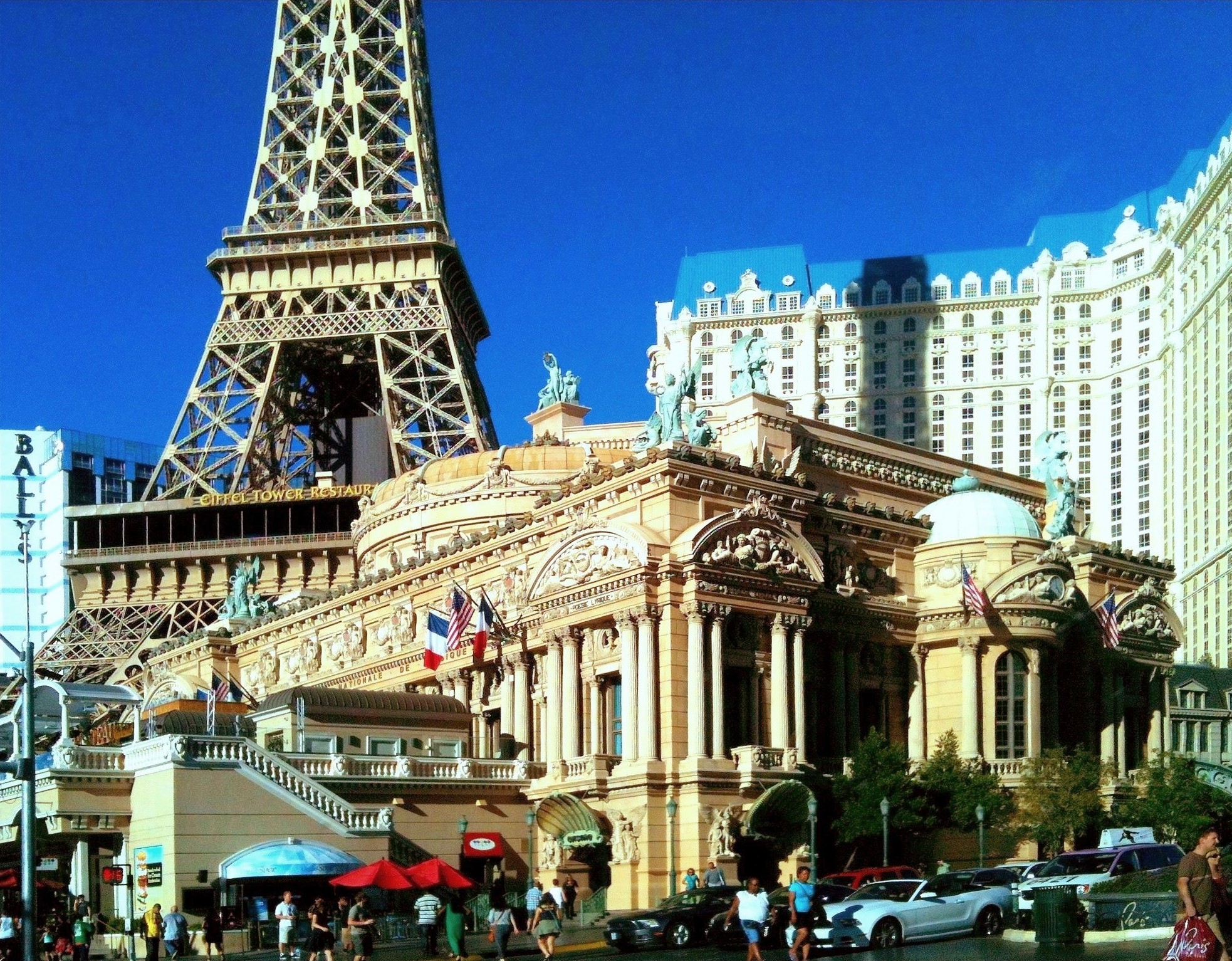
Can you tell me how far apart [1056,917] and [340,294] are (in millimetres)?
91342

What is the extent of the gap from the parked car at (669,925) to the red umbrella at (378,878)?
16.0 feet

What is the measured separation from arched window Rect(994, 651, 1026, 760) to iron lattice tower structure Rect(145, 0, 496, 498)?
53.0 meters

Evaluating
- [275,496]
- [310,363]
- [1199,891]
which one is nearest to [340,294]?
[310,363]

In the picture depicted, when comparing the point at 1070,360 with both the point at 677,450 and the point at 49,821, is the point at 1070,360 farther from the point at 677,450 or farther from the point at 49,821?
the point at 49,821

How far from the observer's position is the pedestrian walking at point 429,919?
134ft

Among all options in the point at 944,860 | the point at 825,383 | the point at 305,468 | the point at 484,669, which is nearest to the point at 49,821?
the point at 484,669

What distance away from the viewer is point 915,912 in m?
38.9

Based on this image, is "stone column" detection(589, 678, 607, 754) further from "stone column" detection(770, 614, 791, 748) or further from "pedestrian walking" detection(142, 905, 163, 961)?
"pedestrian walking" detection(142, 905, 163, 961)

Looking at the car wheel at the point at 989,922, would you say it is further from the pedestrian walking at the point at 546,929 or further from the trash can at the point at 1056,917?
the pedestrian walking at the point at 546,929

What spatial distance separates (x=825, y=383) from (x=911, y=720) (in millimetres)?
123267

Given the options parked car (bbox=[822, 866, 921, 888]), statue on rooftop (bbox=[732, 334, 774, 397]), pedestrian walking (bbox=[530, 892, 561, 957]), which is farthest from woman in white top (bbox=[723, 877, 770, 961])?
statue on rooftop (bbox=[732, 334, 774, 397])

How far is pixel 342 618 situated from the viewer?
76.0 meters

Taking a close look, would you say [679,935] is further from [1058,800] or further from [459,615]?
[459,615]

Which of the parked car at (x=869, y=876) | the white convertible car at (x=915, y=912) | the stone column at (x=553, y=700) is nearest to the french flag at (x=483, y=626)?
the stone column at (x=553, y=700)
